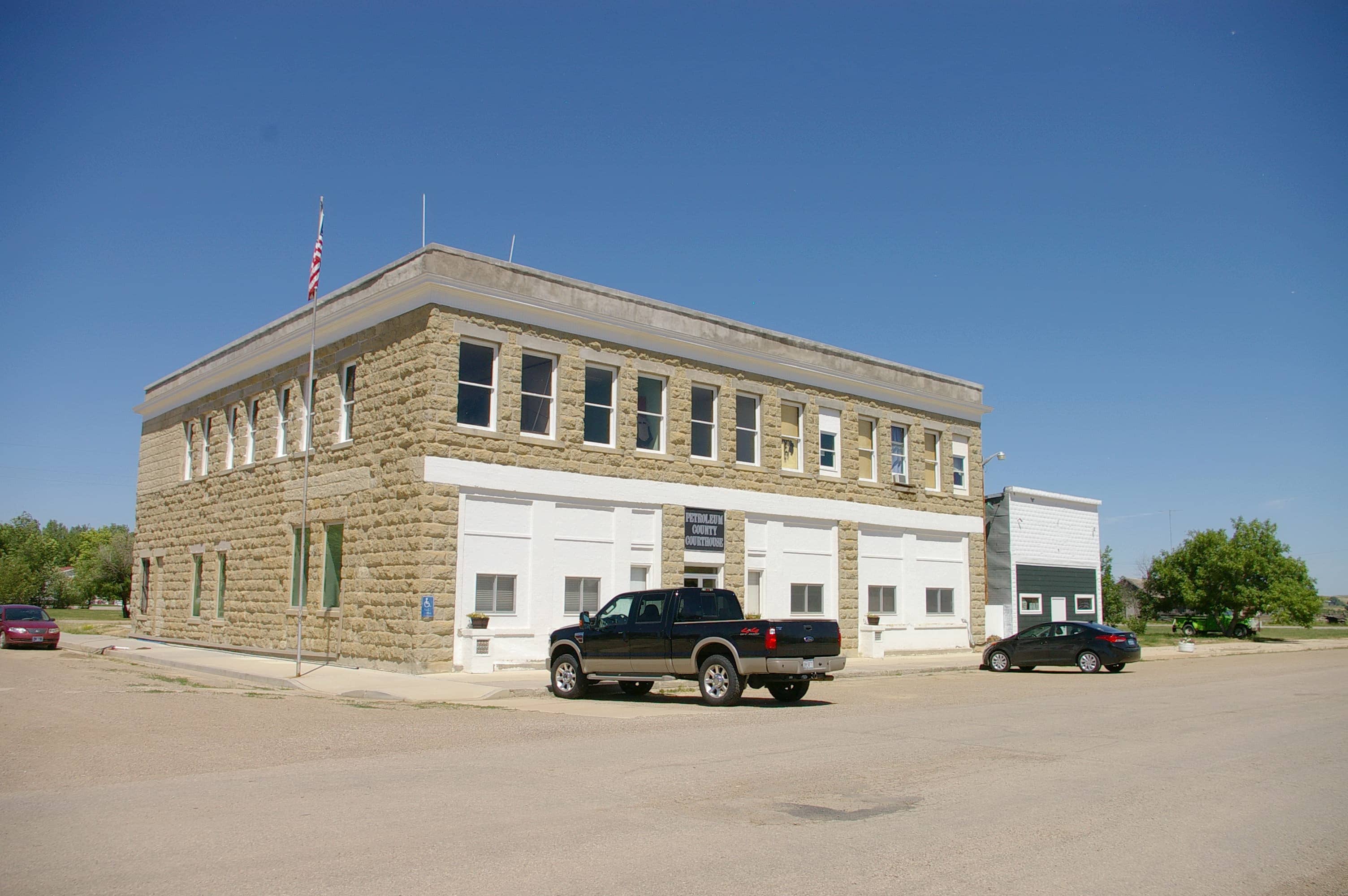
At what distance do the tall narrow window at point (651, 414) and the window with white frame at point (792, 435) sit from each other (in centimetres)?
464

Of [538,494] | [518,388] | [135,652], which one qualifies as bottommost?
[135,652]

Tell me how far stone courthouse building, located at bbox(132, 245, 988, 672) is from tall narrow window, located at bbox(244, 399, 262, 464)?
9 cm

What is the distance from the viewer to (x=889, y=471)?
32375 mm

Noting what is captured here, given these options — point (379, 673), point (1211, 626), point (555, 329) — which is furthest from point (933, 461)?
point (1211, 626)

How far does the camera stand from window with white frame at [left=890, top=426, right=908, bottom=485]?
32.9 meters

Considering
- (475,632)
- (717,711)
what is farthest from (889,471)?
(717,711)

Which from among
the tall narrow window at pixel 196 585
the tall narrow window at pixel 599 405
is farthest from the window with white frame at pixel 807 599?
the tall narrow window at pixel 196 585

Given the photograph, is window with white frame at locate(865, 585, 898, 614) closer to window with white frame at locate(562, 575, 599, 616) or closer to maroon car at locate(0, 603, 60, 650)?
Result: window with white frame at locate(562, 575, 599, 616)

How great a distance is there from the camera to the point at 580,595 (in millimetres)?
23828

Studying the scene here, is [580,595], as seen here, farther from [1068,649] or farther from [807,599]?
[1068,649]

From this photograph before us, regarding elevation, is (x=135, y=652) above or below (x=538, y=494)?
below

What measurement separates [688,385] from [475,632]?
886 cm

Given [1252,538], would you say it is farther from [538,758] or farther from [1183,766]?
[538,758]

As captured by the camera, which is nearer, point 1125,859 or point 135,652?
point 1125,859
